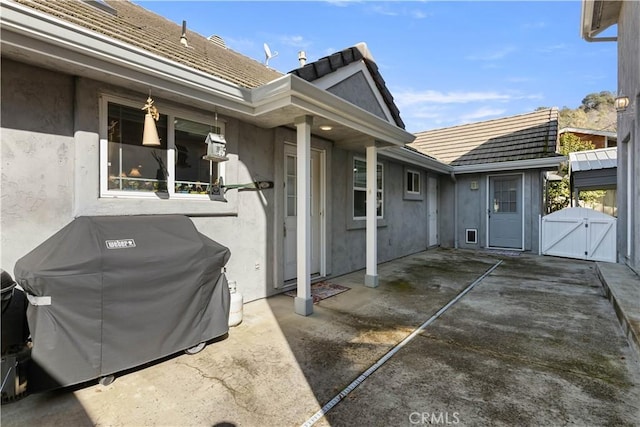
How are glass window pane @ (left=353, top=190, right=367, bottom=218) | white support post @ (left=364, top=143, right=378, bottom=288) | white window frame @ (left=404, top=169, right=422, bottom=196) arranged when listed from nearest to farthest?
white support post @ (left=364, top=143, right=378, bottom=288) → glass window pane @ (left=353, top=190, right=367, bottom=218) → white window frame @ (left=404, top=169, right=422, bottom=196)

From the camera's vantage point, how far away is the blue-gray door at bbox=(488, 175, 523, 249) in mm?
9062

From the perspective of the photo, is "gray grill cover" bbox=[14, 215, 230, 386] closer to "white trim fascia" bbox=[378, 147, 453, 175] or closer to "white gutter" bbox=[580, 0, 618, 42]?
"white trim fascia" bbox=[378, 147, 453, 175]

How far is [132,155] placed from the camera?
3229mm

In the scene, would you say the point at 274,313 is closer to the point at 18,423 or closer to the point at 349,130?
the point at 18,423

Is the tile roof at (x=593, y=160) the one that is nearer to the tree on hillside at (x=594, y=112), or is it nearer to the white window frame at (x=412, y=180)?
the white window frame at (x=412, y=180)

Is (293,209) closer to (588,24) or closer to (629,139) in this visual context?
(629,139)

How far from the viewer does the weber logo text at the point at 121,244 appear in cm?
241

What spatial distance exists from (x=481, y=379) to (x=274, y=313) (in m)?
2.41

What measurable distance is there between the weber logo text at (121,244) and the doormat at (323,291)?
2.61 meters

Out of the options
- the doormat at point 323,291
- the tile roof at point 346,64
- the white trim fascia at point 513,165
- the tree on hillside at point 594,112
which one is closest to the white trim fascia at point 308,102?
the tile roof at point 346,64

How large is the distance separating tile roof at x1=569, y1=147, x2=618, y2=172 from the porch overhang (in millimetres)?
6938

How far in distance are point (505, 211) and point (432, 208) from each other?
2.13m

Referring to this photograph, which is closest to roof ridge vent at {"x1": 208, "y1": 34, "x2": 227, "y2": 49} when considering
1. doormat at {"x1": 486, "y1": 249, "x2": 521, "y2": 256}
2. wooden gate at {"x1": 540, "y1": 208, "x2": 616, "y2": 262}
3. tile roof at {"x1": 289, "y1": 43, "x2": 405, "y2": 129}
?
tile roof at {"x1": 289, "y1": 43, "x2": 405, "y2": 129}

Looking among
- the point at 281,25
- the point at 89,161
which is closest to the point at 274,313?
the point at 89,161
